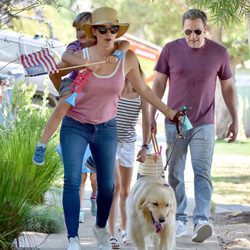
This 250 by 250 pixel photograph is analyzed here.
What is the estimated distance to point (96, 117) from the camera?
6.58 meters

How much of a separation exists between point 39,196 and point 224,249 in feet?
5.93

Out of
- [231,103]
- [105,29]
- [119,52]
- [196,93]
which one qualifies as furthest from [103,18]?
[231,103]

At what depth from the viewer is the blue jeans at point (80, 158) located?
6.51m

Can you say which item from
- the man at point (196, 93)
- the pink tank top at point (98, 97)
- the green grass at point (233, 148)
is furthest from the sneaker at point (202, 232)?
the green grass at point (233, 148)

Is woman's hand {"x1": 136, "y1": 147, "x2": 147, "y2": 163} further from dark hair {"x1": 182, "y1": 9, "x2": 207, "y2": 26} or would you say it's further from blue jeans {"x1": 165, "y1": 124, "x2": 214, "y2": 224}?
dark hair {"x1": 182, "y1": 9, "x2": 207, "y2": 26}

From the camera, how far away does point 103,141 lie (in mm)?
6664

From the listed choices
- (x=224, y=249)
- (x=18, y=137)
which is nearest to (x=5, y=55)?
(x=18, y=137)

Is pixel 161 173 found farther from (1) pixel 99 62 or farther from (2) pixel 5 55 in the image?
(2) pixel 5 55

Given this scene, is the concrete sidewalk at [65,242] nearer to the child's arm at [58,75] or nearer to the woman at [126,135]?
the woman at [126,135]

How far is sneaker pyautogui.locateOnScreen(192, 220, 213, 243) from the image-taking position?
786 cm

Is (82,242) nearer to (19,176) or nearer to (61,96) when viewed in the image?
(19,176)

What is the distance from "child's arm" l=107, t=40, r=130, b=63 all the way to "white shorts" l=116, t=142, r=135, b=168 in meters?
1.40

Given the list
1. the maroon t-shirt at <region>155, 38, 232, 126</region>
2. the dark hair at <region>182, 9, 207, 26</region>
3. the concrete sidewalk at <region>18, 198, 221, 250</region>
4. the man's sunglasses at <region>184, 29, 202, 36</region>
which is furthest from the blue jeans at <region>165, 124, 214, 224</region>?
the dark hair at <region>182, 9, 207, 26</region>

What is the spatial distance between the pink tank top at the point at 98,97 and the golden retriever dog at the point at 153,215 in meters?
0.68
